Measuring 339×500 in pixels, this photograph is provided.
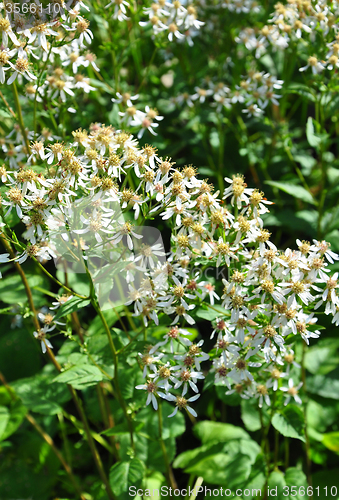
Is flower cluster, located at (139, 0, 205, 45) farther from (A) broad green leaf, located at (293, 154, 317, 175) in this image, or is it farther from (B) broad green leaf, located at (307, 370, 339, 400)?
(B) broad green leaf, located at (307, 370, 339, 400)

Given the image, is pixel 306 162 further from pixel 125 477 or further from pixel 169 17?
pixel 125 477

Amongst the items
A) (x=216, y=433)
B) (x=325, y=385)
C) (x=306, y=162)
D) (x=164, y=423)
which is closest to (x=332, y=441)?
(x=325, y=385)

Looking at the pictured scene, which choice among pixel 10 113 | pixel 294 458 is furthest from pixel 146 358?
pixel 294 458

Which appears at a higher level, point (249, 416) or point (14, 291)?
point (14, 291)

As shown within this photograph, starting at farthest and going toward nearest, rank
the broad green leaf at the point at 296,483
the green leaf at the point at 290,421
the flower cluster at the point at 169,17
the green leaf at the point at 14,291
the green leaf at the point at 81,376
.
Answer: the flower cluster at the point at 169,17, the green leaf at the point at 14,291, the broad green leaf at the point at 296,483, the green leaf at the point at 290,421, the green leaf at the point at 81,376

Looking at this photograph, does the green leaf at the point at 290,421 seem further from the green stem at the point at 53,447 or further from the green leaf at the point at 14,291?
the green leaf at the point at 14,291

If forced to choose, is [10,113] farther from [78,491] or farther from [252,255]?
[78,491]

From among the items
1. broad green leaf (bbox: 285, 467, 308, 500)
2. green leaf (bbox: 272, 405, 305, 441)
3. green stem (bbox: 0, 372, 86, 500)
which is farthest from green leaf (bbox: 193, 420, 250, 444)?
green stem (bbox: 0, 372, 86, 500)

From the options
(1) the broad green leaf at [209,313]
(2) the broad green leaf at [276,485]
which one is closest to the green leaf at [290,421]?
(2) the broad green leaf at [276,485]
